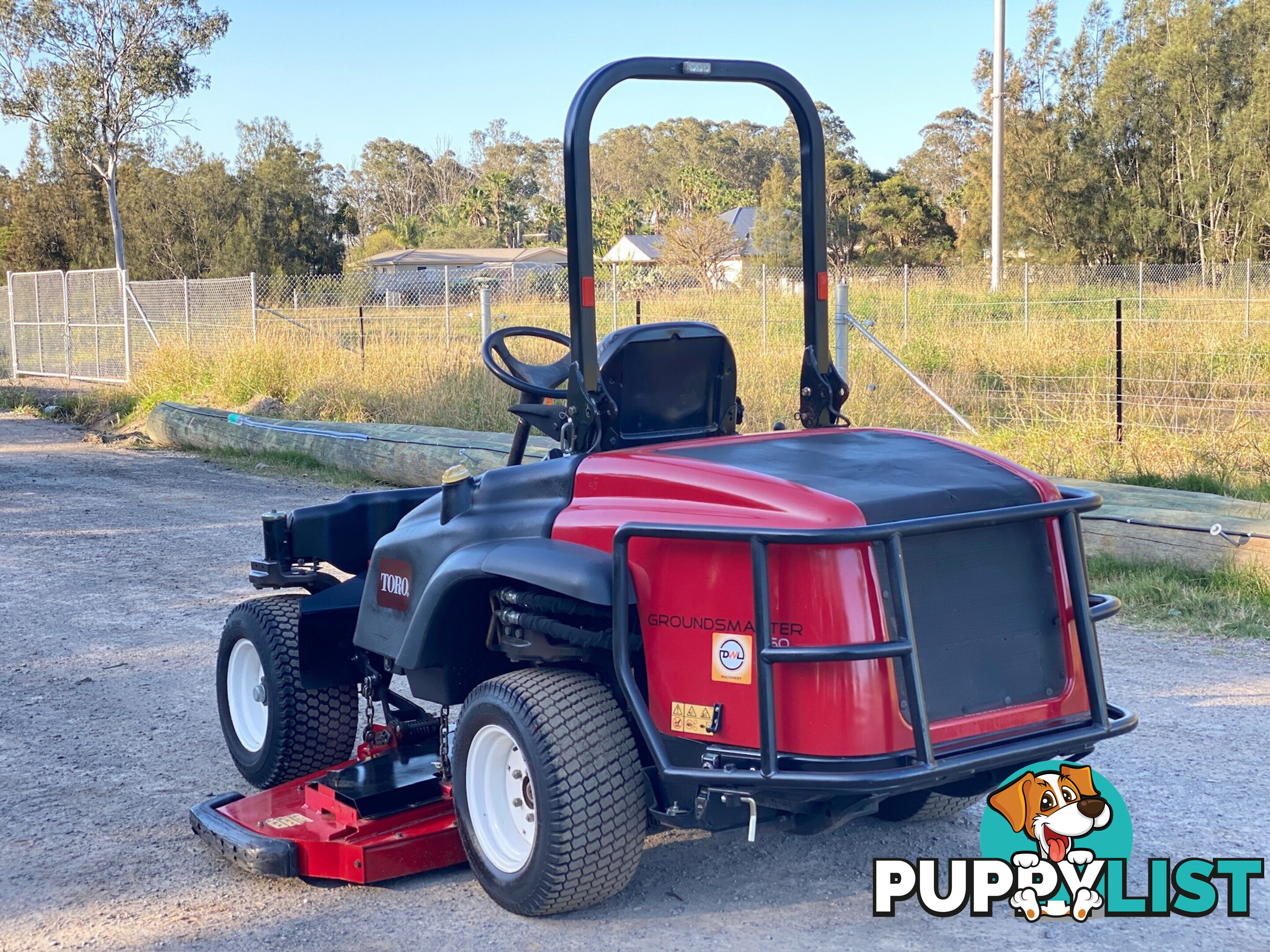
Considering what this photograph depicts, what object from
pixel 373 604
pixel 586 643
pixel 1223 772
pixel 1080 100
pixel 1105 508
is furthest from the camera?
pixel 1080 100

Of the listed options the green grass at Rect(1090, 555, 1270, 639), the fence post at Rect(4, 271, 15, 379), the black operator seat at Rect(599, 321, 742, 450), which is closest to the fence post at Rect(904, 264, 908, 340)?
the green grass at Rect(1090, 555, 1270, 639)

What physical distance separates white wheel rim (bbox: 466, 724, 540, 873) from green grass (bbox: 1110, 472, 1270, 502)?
21.0 ft

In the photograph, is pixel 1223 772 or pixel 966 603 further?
pixel 1223 772

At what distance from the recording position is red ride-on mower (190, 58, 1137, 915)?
301 cm

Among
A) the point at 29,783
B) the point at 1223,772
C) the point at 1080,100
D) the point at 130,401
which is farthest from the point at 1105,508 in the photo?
the point at 1080,100

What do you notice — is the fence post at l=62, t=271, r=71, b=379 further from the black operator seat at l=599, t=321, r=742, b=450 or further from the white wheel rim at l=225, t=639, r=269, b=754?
the black operator seat at l=599, t=321, r=742, b=450

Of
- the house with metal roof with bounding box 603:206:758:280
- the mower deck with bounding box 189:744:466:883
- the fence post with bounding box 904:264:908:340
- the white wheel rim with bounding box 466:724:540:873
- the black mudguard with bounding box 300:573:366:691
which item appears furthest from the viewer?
the house with metal roof with bounding box 603:206:758:280

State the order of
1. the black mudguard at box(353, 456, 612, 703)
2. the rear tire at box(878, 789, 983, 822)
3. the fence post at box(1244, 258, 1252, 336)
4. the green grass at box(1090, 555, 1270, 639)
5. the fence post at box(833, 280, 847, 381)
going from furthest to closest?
the fence post at box(1244, 258, 1252, 336)
the fence post at box(833, 280, 847, 381)
the green grass at box(1090, 555, 1270, 639)
the rear tire at box(878, 789, 983, 822)
the black mudguard at box(353, 456, 612, 703)

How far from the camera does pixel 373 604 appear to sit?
4.14 metres

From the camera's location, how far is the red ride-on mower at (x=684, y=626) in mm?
3010

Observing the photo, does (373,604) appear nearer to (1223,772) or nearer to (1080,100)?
(1223,772)

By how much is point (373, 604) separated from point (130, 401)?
16.8 m

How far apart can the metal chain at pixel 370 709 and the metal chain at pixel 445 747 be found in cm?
35

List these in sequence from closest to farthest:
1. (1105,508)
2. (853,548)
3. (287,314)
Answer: (853,548), (1105,508), (287,314)
